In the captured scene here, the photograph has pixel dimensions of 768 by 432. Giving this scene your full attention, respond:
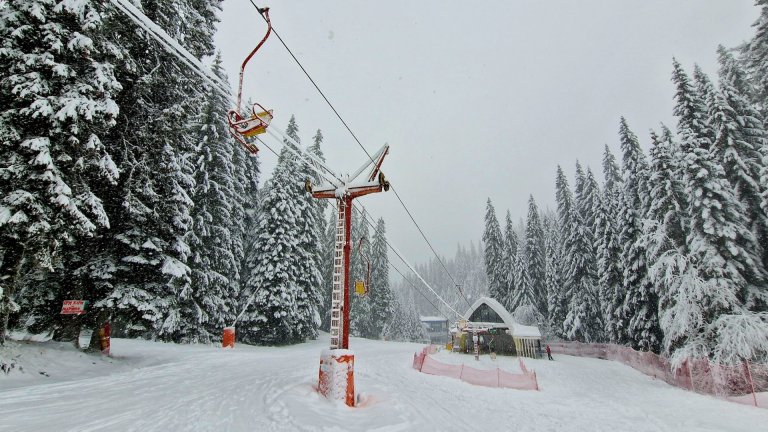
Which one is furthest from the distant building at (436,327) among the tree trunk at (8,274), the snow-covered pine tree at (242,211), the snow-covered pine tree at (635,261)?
the tree trunk at (8,274)

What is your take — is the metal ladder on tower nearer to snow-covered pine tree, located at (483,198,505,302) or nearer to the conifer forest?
the conifer forest

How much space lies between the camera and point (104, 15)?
11.2 meters

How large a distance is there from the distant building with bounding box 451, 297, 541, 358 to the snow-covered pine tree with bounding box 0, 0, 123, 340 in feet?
96.7

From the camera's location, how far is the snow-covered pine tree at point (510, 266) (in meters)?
44.9

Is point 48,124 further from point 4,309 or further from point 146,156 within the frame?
point 4,309

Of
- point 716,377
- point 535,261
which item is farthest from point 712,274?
point 535,261

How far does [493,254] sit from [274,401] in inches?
1728

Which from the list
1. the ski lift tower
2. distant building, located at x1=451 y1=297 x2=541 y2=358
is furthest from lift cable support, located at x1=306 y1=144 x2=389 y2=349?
distant building, located at x1=451 y1=297 x2=541 y2=358

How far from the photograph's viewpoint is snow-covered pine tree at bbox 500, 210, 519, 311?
147 ft

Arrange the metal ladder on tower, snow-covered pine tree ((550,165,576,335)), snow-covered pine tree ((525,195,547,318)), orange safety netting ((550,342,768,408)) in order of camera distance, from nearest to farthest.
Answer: the metal ladder on tower
orange safety netting ((550,342,768,408))
snow-covered pine tree ((550,165,576,335))
snow-covered pine tree ((525,195,547,318))

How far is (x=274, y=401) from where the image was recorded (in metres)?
9.44

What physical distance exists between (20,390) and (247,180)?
27173mm

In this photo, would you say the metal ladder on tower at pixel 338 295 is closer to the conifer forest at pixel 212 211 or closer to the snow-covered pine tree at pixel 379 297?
the conifer forest at pixel 212 211

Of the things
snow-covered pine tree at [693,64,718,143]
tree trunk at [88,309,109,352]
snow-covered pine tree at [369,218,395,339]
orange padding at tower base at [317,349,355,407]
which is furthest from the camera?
snow-covered pine tree at [369,218,395,339]
